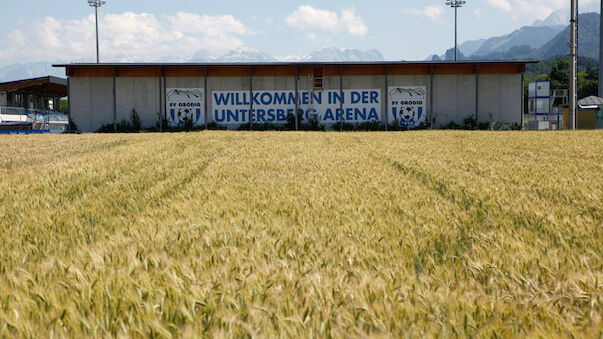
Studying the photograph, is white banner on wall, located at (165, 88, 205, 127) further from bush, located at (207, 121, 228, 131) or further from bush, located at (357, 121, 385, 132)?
bush, located at (357, 121, 385, 132)

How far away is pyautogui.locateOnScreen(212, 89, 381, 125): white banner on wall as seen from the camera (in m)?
30.1

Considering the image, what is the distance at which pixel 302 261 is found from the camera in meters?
2.47

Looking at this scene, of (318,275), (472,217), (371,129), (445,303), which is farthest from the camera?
(371,129)

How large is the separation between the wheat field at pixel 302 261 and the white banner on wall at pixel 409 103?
25.3 m

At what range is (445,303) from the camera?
187 cm

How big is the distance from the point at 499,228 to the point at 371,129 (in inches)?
1044

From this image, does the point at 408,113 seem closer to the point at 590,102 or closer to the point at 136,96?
the point at 136,96

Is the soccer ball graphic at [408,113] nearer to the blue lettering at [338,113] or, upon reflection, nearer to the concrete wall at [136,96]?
the blue lettering at [338,113]

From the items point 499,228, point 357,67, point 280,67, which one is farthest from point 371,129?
point 499,228

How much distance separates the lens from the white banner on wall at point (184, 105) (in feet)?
98.8

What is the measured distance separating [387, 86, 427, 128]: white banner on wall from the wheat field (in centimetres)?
2533

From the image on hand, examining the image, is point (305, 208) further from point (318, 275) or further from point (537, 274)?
point (537, 274)

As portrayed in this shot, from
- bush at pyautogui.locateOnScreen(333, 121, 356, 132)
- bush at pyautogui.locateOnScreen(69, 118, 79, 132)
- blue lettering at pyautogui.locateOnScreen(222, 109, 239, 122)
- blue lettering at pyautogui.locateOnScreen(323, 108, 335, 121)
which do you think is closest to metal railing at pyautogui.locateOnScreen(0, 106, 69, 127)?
bush at pyautogui.locateOnScreen(69, 118, 79, 132)

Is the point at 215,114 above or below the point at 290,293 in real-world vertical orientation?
above
